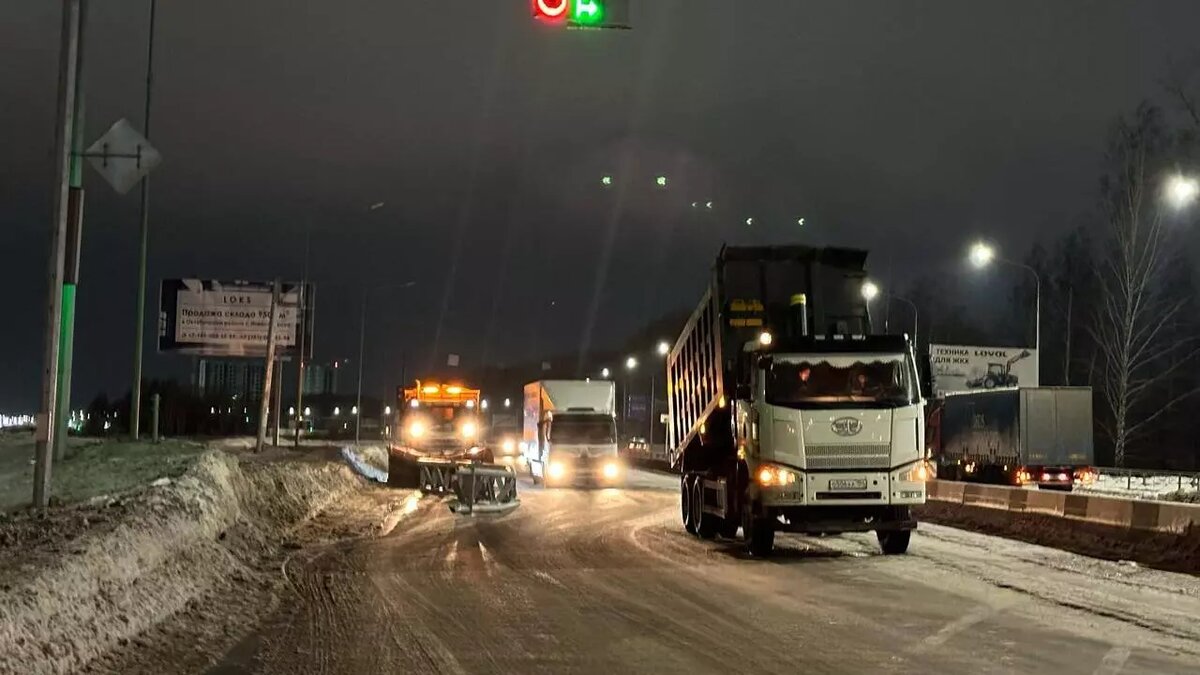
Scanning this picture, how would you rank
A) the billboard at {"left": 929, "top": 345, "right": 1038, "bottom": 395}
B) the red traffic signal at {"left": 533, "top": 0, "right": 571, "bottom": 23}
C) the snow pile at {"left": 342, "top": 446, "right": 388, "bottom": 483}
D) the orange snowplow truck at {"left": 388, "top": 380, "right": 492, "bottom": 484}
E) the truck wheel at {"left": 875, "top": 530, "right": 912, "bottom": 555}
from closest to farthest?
the red traffic signal at {"left": 533, "top": 0, "right": 571, "bottom": 23}
the truck wheel at {"left": 875, "top": 530, "right": 912, "bottom": 555}
the orange snowplow truck at {"left": 388, "top": 380, "right": 492, "bottom": 484}
the snow pile at {"left": 342, "top": 446, "right": 388, "bottom": 483}
the billboard at {"left": 929, "top": 345, "right": 1038, "bottom": 395}

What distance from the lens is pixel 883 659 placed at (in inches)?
366

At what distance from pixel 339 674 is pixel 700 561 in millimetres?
8698

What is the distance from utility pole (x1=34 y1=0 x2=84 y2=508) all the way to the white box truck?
24.9 meters

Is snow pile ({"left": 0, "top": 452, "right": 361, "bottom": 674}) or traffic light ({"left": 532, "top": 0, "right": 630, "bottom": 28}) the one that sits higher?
traffic light ({"left": 532, "top": 0, "right": 630, "bottom": 28})

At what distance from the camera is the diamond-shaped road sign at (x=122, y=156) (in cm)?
1512

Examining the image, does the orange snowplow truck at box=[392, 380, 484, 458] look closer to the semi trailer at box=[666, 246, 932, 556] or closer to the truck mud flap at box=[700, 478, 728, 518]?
the truck mud flap at box=[700, 478, 728, 518]

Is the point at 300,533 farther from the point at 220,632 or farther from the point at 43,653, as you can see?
the point at 43,653

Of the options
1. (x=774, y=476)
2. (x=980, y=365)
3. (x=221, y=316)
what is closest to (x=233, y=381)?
(x=221, y=316)

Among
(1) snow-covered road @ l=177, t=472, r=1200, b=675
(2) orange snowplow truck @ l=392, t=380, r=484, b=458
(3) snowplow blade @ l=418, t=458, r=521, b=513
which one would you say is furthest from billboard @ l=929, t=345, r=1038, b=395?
(1) snow-covered road @ l=177, t=472, r=1200, b=675

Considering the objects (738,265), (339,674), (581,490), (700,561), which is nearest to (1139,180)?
(581,490)

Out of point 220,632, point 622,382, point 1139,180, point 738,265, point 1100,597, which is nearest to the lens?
point 220,632

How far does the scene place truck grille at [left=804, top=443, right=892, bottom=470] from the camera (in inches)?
669

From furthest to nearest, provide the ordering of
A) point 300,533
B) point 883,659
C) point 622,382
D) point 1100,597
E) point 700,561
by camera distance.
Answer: point 622,382, point 300,533, point 700,561, point 1100,597, point 883,659

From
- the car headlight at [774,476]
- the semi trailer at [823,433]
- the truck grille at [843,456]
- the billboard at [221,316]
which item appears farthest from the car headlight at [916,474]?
the billboard at [221,316]
